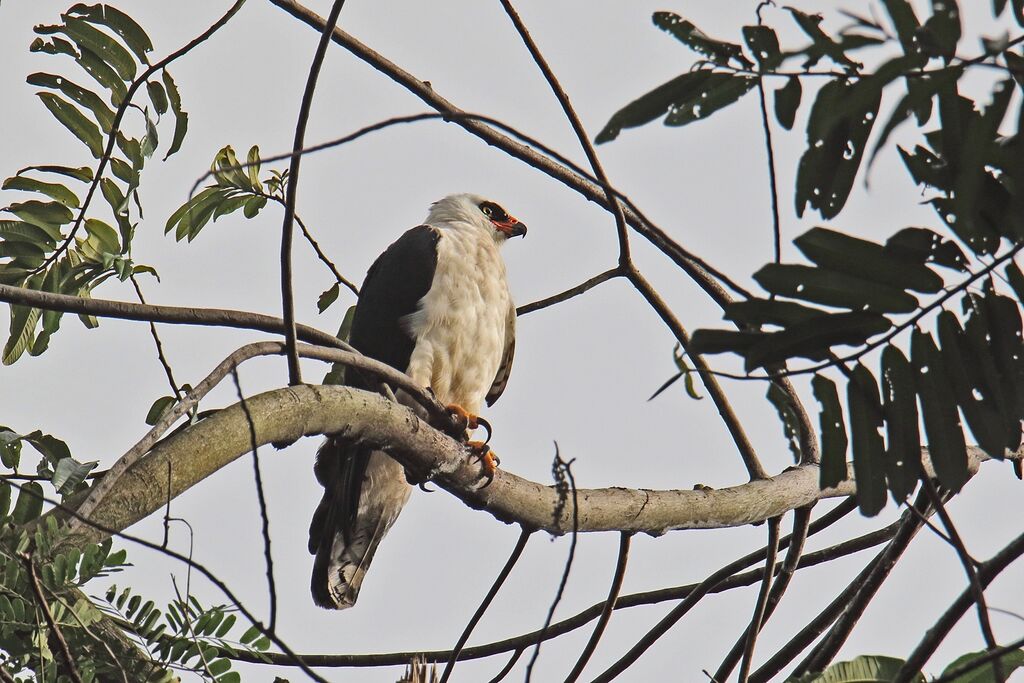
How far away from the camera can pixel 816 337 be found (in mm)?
1915

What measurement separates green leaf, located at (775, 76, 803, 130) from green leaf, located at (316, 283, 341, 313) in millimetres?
2724

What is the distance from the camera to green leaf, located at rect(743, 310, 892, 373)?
1.87 metres

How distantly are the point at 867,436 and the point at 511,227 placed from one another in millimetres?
4476

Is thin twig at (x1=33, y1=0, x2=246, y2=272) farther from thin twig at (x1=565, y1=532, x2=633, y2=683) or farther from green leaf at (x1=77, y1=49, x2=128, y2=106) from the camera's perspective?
thin twig at (x1=565, y1=532, x2=633, y2=683)

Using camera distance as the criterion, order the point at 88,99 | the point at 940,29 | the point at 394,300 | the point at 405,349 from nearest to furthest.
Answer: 1. the point at 940,29
2. the point at 88,99
3. the point at 405,349
4. the point at 394,300

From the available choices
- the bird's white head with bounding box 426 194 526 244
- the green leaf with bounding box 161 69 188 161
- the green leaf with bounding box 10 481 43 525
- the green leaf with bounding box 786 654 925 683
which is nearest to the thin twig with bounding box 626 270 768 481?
the green leaf with bounding box 786 654 925 683

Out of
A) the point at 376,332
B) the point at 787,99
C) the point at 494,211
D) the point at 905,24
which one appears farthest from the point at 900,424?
the point at 494,211

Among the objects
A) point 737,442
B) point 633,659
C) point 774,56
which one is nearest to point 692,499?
point 737,442

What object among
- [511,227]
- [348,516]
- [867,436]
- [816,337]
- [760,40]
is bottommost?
[867,436]

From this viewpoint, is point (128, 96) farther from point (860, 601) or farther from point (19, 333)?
point (860, 601)

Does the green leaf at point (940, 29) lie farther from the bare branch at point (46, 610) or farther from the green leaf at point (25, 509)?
the green leaf at point (25, 509)

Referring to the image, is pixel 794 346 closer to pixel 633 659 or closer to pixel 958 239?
pixel 958 239

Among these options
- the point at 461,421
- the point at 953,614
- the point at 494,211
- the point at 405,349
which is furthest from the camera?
the point at 494,211

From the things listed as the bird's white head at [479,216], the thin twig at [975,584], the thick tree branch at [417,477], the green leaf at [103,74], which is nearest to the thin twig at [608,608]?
the thick tree branch at [417,477]
